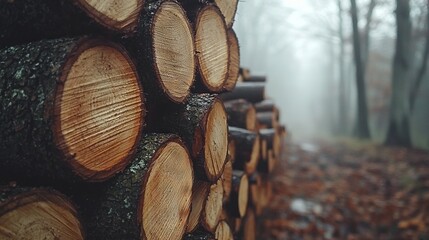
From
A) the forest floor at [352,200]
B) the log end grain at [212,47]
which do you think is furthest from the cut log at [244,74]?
the log end grain at [212,47]

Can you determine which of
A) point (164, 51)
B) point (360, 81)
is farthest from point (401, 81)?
point (164, 51)

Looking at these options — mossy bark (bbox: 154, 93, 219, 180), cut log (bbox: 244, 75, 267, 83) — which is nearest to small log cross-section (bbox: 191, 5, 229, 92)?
mossy bark (bbox: 154, 93, 219, 180)

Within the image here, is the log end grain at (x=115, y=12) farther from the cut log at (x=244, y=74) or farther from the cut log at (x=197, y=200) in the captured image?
the cut log at (x=244, y=74)

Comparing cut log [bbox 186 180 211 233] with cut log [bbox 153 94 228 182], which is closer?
cut log [bbox 153 94 228 182]

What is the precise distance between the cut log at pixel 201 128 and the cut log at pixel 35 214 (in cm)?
70

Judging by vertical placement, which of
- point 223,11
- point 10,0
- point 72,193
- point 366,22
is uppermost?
point 366,22

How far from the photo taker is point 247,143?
9.55 feet

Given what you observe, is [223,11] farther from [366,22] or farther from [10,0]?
[366,22]

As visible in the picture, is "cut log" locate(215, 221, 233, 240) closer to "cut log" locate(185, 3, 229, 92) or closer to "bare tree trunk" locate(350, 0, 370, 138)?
"cut log" locate(185, 3, 229, 92)

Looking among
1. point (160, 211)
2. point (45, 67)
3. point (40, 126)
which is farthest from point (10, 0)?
point (160, 211)

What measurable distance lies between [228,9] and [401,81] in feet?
28.5

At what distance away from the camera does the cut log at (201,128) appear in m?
1.78

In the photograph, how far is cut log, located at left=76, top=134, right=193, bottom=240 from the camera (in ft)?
4.44

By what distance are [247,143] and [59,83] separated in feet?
6.55
